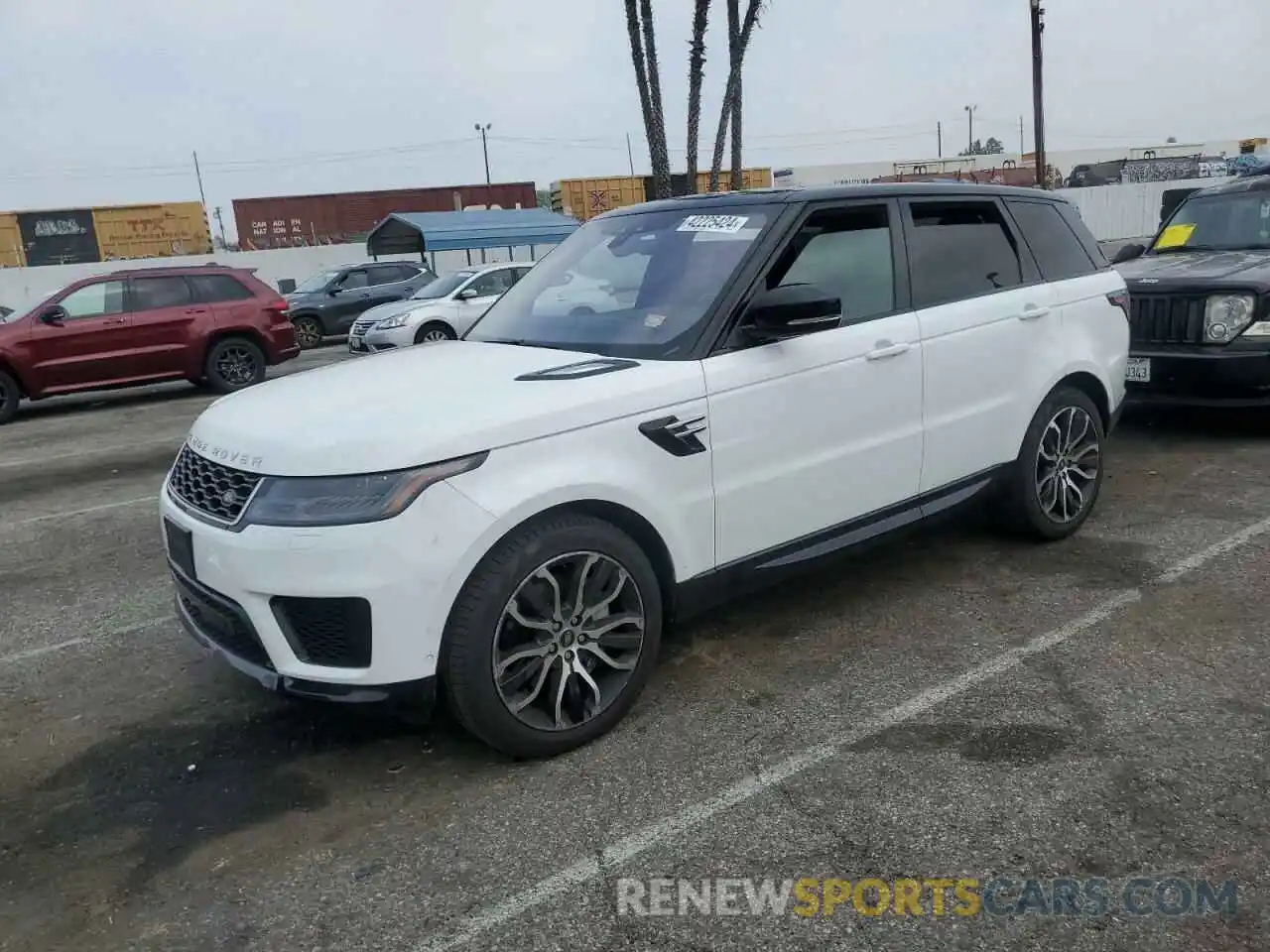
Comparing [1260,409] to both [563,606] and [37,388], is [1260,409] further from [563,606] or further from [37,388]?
[37,388]

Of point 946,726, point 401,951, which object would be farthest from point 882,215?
point 401,951

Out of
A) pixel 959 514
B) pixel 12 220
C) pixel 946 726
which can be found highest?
pixel 12 220

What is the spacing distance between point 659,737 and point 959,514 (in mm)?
1987

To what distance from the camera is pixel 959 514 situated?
15.1 ft

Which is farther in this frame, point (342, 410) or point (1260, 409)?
point (1260, 409)

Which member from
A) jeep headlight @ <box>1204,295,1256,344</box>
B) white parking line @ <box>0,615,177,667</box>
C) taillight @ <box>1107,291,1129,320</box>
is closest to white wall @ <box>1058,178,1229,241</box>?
jeep headlight @ <box>1204,295,1256,344</box>

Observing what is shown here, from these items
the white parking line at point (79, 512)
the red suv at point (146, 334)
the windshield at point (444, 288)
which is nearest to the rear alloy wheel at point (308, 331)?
the windshield at point (444, 288)

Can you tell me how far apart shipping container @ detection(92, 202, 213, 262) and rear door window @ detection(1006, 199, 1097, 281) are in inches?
1471

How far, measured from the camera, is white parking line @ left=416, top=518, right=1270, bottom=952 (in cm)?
255

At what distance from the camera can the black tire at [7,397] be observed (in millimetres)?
12078

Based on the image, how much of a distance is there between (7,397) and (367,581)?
11.5 metres

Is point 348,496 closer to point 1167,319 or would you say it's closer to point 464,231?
point 1167,319

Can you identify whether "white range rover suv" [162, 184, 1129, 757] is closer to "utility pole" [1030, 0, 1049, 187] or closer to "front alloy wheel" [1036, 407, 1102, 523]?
"front alloy wheel" [1036, 407, 1102, 523]

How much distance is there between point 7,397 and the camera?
12.1 m
